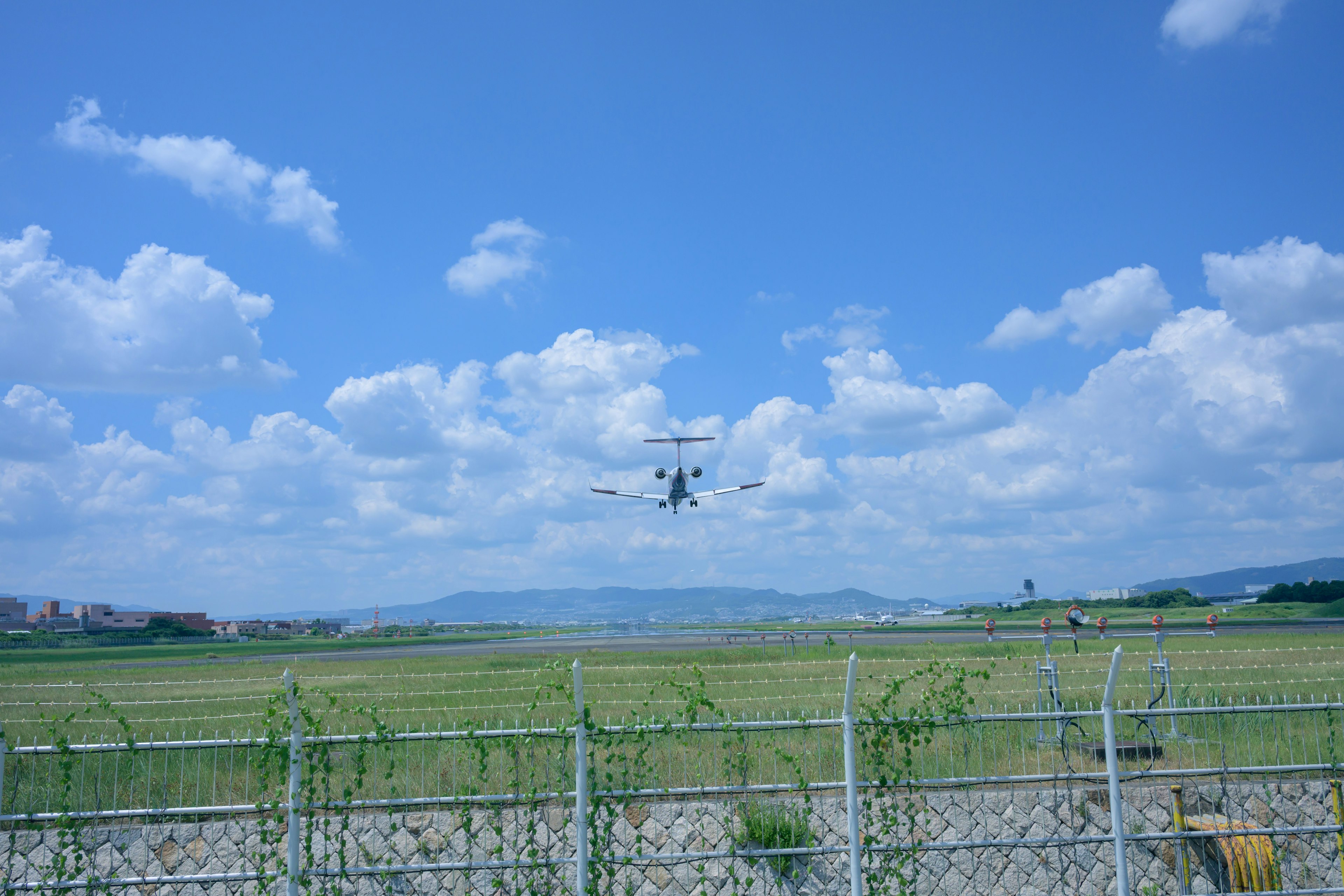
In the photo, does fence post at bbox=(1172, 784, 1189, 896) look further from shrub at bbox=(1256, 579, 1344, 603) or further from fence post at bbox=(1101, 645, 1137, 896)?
shrub at bbox=(1256, 579, 1344, 603)

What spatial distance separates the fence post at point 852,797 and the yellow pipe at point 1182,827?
141 inches

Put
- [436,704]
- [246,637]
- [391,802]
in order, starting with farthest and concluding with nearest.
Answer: [246,637] < [436,704] < [391,802]

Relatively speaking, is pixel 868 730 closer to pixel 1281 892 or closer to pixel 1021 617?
pixel 1281 892

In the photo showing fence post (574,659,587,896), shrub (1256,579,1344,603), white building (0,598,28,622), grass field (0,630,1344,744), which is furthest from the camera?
white building (0,598,28,622)

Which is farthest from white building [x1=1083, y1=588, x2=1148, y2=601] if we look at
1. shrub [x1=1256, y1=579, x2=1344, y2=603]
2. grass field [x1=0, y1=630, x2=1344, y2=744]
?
grass field [x1=0, y1=630, x2=1344, y2=744]

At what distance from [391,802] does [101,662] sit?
157ft

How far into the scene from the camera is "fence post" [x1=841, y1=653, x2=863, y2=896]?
7234 millimetres

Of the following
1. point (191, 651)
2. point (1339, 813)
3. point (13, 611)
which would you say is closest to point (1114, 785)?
point (1339, 813)

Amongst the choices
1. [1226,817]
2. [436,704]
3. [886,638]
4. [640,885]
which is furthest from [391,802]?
[886,638]

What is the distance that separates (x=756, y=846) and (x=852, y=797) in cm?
187

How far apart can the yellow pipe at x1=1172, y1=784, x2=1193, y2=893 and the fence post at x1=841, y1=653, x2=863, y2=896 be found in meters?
3.58

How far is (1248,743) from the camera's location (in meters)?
9.23

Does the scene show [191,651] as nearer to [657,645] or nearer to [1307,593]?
[657,645]

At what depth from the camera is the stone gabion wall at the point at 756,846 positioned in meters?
8.56
